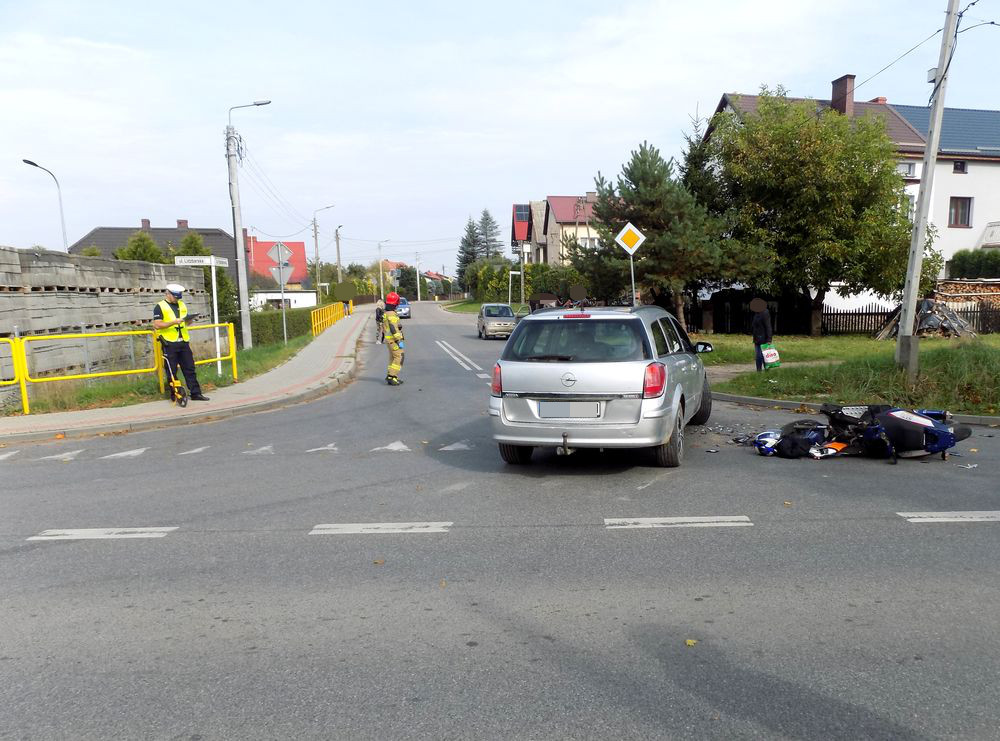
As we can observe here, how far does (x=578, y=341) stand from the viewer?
283 inches

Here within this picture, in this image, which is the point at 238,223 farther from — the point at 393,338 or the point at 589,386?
the point at 589,386

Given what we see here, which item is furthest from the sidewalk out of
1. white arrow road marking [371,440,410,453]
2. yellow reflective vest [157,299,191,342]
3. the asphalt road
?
white arrow road marking [371,440,410,453]

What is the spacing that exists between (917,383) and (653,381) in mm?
6338

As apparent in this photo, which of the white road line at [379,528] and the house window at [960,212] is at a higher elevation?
the house window at [960,212]

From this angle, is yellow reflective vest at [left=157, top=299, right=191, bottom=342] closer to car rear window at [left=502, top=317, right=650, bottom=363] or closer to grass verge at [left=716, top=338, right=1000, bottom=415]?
car rear window at [left=502, top=317, right=650, bottom=363]

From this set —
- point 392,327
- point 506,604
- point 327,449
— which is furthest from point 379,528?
point 392,327

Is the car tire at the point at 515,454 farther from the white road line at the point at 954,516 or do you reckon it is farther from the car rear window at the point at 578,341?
the white road line at the point at 954,516

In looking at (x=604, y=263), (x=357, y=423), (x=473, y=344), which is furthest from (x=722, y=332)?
(x=357, y=423)

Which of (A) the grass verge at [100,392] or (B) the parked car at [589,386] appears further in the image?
(A) the grass verge at [100,392]

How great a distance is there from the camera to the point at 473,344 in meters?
28.9

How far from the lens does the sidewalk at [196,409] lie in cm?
1034

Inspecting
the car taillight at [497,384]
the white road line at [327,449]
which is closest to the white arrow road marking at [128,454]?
the white road line at [327,449]

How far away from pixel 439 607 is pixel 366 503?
7.87ft

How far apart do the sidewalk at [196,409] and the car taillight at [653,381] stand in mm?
7570
